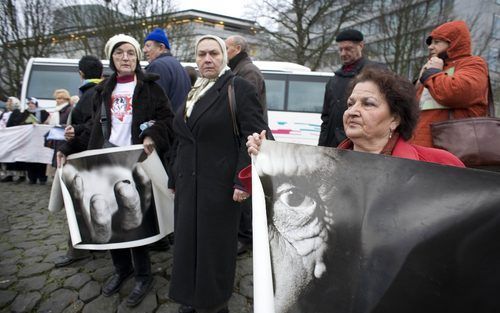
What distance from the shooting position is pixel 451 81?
7.30 ft

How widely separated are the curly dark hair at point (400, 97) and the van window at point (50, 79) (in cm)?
1165

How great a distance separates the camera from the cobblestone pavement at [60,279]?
271 cm

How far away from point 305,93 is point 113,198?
30.0ft

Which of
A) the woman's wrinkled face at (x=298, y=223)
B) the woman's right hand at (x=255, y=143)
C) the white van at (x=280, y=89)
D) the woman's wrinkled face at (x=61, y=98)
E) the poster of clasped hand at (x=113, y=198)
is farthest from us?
the white van at (x=280, y=89)

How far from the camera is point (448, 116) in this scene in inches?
93.2

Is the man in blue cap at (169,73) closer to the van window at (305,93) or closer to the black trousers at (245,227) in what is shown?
the black trousers at (245,227)

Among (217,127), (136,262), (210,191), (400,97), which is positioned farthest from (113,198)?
(400,97)

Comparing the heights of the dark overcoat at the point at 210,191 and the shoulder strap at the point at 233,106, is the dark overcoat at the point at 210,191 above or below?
below

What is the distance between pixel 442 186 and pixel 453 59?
6.07ft

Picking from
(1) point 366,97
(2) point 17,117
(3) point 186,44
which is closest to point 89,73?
(1) point 366,97

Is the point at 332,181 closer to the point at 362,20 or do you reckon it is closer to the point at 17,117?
the point at 17,117

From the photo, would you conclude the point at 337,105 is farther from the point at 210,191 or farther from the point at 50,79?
the point at 50,79

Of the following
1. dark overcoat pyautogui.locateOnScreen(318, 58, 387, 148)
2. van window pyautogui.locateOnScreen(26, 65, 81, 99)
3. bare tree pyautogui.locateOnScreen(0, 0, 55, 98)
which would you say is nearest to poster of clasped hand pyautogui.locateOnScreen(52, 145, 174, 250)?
dark overcoat pyautogui.locateOnScreen(318, 58, 387, 148)

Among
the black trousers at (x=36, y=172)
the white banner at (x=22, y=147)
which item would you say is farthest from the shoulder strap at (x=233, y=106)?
the black trousers at (x=36, y=172)
